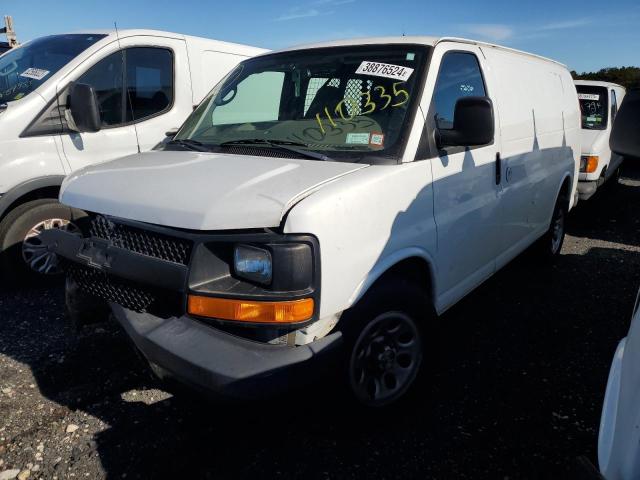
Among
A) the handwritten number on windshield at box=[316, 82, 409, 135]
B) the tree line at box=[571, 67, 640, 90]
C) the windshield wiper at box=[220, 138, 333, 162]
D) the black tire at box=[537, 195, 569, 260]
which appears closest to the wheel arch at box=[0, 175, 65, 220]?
the windshield wiper at box=[220, 138, 333, 162]

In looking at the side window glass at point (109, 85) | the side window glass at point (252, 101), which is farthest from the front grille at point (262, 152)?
the side window glass at point (109, 85)

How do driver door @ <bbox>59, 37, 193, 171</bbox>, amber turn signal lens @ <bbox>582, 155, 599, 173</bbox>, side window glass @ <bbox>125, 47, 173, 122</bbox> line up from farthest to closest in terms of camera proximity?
amber turn signal lens @ <bbox>582, 155, 599, 173</bbox>
side window glass @ <bbox>125, 47, 173, 122</bbox>
driver door @ <bbox>59, 37, 193, 171</bbox>

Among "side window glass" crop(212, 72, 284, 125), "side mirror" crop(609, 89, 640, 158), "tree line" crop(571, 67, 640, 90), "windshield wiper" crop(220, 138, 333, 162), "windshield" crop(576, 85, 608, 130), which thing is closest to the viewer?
"side mirror" crop(609, 89, 640, 158)

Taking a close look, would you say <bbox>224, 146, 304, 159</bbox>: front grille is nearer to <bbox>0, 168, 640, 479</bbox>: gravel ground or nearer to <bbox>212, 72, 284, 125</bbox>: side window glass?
<bbox>212, 72, 284, 125</bbox>: side window glass

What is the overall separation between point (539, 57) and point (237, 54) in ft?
10.5

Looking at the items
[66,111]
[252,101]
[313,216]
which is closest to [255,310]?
[313,216]

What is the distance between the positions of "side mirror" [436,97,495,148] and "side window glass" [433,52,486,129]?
0.15m

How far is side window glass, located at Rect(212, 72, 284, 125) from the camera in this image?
3.18 metres

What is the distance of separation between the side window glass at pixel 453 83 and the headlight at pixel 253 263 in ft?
4.51

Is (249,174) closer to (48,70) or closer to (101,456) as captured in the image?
(101,456)

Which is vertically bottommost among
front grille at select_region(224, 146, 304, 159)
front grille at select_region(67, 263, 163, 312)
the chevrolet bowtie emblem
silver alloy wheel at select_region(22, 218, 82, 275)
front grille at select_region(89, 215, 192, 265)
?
silver alloy wheel at select_region(22, 218, 82, 275)

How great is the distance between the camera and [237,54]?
5.57m

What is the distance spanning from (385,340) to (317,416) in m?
0.57

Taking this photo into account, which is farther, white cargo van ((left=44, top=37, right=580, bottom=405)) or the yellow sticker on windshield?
the yellow sticker on windshield
